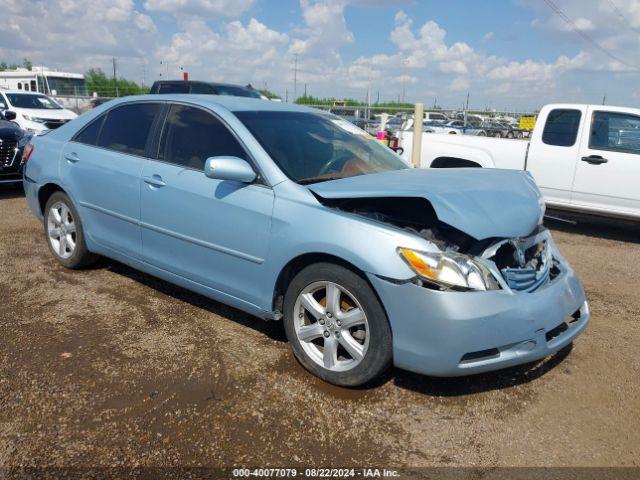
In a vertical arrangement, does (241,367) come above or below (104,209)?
below

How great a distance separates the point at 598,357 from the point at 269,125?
273 cm

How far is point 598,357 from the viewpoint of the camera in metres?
3.63

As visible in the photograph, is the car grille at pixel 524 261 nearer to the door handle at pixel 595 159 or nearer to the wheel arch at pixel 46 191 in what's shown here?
the wheel arch at pixel 46 191

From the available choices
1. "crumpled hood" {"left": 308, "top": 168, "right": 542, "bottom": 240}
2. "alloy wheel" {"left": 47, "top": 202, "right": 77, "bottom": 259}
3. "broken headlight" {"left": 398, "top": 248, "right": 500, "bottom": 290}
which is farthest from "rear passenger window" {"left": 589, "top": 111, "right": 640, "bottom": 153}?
"alloy wheel" {"left": 47, "top": 202, "right": 77, "bottom": 259}

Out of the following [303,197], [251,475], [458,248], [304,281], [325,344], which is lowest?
[251,475]

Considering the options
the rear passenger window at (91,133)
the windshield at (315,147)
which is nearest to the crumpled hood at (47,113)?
the rear passenger window at (91,133)

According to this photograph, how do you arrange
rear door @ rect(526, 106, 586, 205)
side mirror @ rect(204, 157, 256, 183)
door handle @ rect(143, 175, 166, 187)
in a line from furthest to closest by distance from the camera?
1. rear door @ rect(526, 106, 586, 205)
2. door handle @ rect(143, 175, 166, 187)
3. side mirror @ rect(204, 157, 256, 183)

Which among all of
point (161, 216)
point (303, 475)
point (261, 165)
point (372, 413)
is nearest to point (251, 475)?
point (303, 475)

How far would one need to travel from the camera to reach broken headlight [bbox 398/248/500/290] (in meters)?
2.72

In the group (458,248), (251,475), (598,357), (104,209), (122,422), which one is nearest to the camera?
(251,475)

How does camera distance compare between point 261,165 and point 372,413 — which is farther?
point 261,165

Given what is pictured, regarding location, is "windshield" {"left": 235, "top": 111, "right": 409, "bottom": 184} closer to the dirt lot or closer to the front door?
the front door

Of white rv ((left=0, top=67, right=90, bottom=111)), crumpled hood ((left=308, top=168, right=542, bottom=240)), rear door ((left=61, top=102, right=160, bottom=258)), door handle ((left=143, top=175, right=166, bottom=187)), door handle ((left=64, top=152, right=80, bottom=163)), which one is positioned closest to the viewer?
crumpled hood ((left=308, top=168, right=542, bottom=240))

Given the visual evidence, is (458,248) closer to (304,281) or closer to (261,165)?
(304,281)
